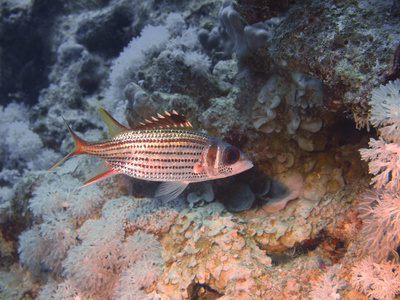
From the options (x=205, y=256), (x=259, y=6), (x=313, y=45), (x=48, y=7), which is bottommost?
(x=205, y=256)

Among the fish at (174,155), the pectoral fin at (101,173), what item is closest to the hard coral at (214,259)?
the fish at (174,155)

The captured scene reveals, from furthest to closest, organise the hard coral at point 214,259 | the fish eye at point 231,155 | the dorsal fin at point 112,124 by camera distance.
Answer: the dorsal fin at point 112,124 → the hard coral at point 214,259 → the fish eye at point 231,155

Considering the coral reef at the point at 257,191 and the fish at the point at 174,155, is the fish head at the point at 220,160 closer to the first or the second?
the fish at the point at 174,155

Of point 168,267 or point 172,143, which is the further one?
point 168,267

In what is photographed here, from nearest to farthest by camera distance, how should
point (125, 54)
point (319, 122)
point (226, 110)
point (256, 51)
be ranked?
point (319, 122), point (256, 51), point (226, 110), point (125, 54)

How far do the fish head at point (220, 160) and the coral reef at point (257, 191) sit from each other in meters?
0.94

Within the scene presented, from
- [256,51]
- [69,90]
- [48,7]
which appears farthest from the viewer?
[48,7]

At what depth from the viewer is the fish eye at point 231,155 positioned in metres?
2.36

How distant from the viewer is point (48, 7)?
30.9 feet

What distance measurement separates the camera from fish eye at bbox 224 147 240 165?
2.36 metres

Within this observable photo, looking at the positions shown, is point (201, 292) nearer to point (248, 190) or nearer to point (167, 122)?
point (248, 190)

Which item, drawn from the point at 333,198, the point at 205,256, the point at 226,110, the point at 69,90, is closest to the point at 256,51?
the point at 226,110

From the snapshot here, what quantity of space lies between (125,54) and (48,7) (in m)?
6.93

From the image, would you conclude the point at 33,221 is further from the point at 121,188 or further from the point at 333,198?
the point at 333,198
